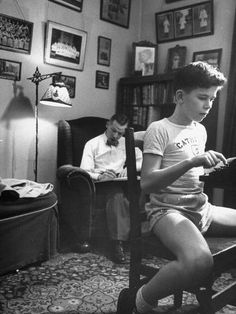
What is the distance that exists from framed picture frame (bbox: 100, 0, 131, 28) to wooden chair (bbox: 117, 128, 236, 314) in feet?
11.3

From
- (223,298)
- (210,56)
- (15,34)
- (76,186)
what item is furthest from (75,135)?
(223,298)

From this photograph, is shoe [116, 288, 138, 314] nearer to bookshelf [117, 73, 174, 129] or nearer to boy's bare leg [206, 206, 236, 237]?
boy's bare leg [206, 206, 236, 237]

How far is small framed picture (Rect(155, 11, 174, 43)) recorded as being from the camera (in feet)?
15.0

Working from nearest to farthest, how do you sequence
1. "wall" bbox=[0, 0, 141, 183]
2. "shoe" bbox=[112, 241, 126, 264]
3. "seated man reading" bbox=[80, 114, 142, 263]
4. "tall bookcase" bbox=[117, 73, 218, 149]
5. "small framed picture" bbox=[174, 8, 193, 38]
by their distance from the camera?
1. "shoe" bbox=[112, 241, 126, 264]
2. "seated man reading" bbox=[80, 114, 142, 263]
3. "wall" bbox=[0, 0, 141, 183]
4. "tall bookcase" bbox=[117, 73, 218, 149]
5. "small framed picture" bbox=[174, 8, 193, 38]

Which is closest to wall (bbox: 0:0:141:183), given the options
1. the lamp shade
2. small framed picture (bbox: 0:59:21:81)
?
small framed picture (bbox: 0:59:21:81)

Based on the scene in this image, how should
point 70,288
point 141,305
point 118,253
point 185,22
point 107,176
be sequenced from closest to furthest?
point 141,305 → point 70,288 → point 118,253 → point 107,176 → point 185,22

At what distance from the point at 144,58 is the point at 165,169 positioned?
131 inches

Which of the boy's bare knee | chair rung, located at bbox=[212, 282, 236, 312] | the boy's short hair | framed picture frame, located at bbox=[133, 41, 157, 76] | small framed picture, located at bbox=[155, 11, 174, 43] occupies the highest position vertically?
small framed picture, located at bbox=[155, 11, 174, 43]

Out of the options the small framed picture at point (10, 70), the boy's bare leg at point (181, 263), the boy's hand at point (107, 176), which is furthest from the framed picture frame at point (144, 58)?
the boy's bare leg at point (181, 263)

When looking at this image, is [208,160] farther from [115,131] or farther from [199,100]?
[115,131]

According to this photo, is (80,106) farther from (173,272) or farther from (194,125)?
(173,272)

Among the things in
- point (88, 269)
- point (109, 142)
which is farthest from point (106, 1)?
point (88, 269)

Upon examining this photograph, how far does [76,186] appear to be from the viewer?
3.18 metres

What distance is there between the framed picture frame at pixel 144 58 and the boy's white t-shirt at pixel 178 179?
9.75ft
